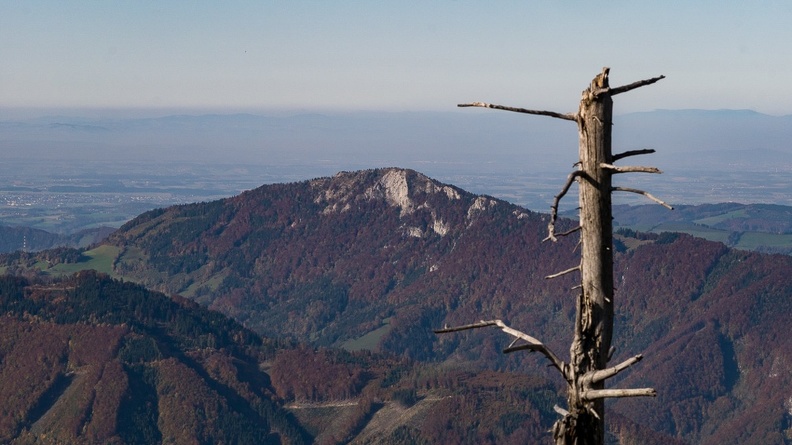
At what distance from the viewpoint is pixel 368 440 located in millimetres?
198875

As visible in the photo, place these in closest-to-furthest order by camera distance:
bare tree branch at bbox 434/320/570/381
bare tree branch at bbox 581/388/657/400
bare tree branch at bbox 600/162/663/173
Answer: bare tree branch at bbox 581/388/657/400 → bare tree branch at bbox 600/162/663/173 → bare tree branch at bbox 434/320/570/381

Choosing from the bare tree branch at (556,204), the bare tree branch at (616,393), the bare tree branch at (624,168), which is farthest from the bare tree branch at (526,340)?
the bare tree branch at (624,168)

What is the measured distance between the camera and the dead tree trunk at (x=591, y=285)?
13.6 metres

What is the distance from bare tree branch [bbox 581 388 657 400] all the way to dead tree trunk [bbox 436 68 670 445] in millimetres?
16

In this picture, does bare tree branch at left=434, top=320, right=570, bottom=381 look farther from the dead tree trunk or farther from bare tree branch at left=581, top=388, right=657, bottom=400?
bare tree branch at left=581, top=388, right=657, bottom=400

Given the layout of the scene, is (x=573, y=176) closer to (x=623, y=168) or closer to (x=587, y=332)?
(x=623, y=168)

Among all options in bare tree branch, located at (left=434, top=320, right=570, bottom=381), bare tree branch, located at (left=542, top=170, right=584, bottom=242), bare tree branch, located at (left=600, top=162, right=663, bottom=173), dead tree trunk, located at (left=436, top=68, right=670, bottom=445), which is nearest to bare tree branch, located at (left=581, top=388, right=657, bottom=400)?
dead tree trunk, located at (left=436, top=68, right=670, bottom=445)

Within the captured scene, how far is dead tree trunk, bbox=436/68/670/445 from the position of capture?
13.6 meters

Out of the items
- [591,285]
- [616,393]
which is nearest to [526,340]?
[591,285]

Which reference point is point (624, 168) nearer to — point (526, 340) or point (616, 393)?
point (526, 340)

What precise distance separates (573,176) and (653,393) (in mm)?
2360

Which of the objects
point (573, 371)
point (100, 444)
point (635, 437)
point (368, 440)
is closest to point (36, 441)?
point (100, 444)

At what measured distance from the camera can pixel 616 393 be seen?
12711 millimetres

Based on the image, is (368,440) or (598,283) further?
(368,440)
